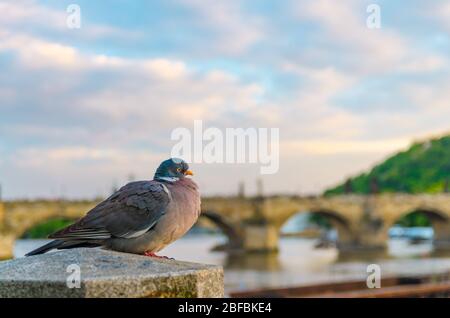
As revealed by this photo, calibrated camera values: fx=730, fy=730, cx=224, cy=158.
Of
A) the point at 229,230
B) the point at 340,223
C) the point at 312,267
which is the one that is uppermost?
the point at 340,223

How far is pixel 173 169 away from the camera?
16.8ft

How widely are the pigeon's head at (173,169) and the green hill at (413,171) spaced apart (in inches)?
3546

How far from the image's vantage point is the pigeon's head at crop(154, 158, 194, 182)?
512 cm

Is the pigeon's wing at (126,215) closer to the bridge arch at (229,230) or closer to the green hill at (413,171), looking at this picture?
the bridge arch at (229,230)

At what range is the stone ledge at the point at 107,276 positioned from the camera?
4266 millimetres

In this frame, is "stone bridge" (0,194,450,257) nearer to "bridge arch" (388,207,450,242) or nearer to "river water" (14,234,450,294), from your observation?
"bridge arch" (388,207,450,242)

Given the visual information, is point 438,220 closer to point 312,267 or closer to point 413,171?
point 312,267

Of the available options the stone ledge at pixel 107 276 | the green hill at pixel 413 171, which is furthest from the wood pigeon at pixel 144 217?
the green hill at pixel 413 171

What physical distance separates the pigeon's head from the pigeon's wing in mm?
81

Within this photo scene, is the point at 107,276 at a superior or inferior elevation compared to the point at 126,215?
inferior

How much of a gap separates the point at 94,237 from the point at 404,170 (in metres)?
101

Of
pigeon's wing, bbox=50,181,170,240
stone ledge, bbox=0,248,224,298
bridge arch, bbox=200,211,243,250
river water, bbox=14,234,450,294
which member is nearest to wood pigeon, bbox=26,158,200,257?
pigeon's wing, bbox=50,181,170,240

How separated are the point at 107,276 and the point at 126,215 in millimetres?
826

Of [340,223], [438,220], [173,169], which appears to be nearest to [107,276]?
[173,169]
